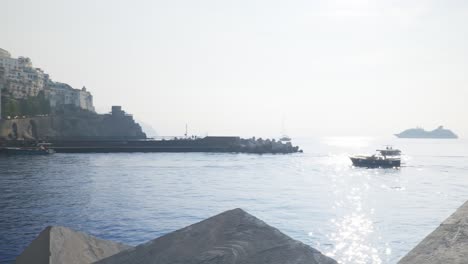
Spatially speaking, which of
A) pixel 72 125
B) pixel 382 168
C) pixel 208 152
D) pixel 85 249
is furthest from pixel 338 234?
pixel 72 125

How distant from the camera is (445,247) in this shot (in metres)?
2.19

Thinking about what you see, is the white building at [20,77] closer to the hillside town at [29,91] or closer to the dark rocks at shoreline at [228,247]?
the hillside town at [29,91]

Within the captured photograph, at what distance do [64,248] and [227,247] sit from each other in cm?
297

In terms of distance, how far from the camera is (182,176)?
52094 mm

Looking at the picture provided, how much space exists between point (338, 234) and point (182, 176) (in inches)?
1296

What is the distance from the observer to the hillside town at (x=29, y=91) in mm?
115963

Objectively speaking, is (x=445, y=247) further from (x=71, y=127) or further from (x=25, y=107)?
(x=71, y=127)

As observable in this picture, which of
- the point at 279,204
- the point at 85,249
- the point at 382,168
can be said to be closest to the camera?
the point at 85,249

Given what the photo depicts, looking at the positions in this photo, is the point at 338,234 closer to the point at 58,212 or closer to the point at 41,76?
the point at 58,212

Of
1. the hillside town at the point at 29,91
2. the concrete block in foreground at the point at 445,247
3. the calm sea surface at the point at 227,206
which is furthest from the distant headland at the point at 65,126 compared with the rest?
the concrete block in foreground at the point at 445,247

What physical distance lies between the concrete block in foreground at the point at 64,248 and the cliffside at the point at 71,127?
101903 millimetres

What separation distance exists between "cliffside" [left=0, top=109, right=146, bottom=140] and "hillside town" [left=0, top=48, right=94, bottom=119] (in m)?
5.67

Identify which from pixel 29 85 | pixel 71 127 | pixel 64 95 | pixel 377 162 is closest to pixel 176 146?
pixel 71 127

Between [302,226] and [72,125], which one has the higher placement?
[72,125]
